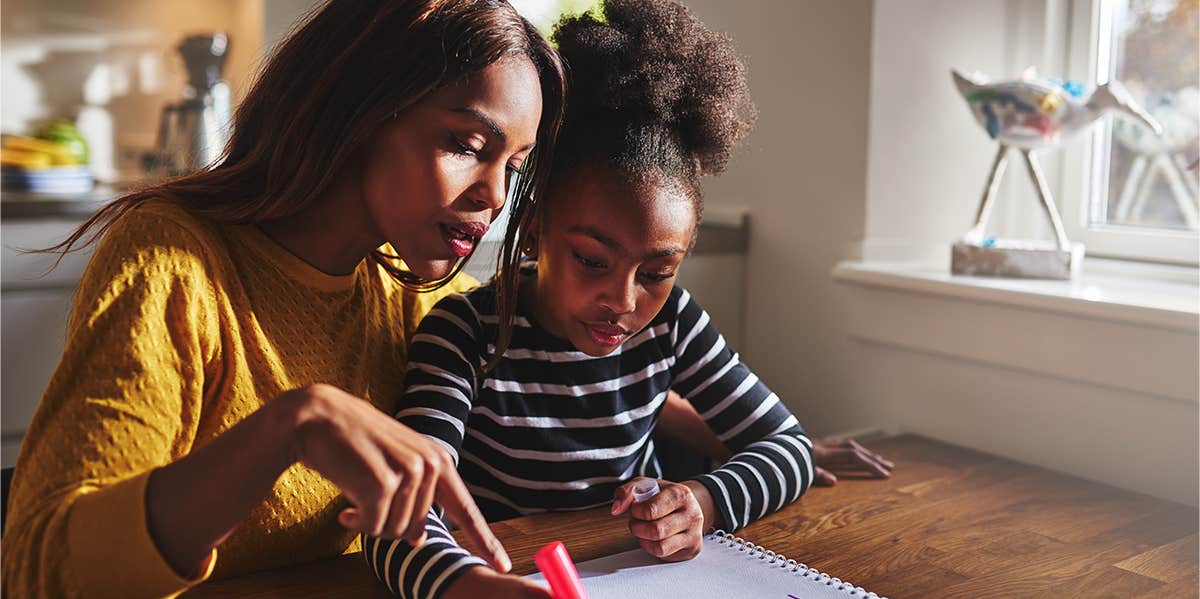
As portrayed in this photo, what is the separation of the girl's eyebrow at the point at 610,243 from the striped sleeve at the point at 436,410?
153 mm

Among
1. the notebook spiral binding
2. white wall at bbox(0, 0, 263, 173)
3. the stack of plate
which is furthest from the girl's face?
white wall at bbox(0, 0, 263, 173)

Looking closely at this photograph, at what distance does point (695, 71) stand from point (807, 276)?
2.58 feet

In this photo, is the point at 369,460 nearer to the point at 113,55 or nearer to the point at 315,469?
the point at 315,469

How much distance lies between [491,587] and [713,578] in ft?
0.73

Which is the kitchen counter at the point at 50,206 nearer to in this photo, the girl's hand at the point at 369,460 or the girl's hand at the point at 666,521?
the girl's hand at the point at 666,521

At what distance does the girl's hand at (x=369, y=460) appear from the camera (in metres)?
0.65

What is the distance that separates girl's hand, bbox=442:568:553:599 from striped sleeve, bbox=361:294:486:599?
0.01 meters

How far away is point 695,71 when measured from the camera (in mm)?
1062

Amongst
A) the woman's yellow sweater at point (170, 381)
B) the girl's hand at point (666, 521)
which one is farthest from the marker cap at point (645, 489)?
the woman's yellow sweater at point (170, 381)

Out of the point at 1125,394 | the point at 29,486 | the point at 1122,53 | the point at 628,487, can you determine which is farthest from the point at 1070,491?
the point at 29,486

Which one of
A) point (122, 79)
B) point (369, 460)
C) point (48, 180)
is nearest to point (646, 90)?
point (369, 460)

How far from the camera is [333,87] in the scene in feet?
3.03

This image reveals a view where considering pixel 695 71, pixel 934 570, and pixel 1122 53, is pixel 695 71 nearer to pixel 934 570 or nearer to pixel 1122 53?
pixel 934 570

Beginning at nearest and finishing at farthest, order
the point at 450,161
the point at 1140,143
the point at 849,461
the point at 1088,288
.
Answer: the point at 450,161 → the point at 849,461 → the point at 1088,288 → the point at 1140,143
